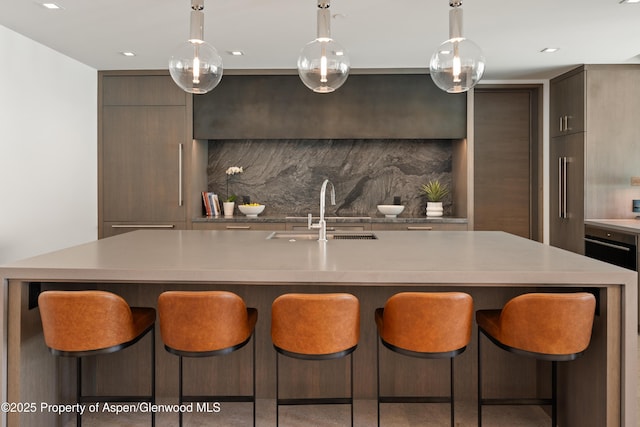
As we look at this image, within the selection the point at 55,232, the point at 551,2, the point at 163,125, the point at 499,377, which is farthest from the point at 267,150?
the point at 499,377

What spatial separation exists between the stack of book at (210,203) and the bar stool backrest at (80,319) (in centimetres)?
350

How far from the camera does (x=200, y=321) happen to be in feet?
7.02

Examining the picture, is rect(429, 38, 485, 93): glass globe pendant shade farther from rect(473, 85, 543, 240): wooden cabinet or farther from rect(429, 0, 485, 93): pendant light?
rect(473, 85, 543, 240): wooden cabinet

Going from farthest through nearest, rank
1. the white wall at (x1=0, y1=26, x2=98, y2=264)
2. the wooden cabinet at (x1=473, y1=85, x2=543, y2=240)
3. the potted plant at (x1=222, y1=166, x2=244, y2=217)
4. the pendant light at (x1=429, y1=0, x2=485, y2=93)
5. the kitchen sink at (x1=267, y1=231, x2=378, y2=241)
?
the wooden cabinet at (x1=473, y1=85, x2=543, y2=240), the potted plant at (x1=222, y1=166, x2=244, y2=217), the white wall at (x1=0, y1=26, x2=98, y2=264), the kitchen sink at (x1=267, y1=231, x2=378, y2=241), the pendant light at (x1=429, y1=0, x2=485, y2=93)

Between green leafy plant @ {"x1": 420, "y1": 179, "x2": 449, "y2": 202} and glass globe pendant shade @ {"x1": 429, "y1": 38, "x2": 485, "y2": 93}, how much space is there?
3196 millimetres

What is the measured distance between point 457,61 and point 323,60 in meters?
0.66

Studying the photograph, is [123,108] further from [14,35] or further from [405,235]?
[405,235]

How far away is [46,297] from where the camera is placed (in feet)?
7.06

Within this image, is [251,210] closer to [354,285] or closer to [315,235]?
[315,235]

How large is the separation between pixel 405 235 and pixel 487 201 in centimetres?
296

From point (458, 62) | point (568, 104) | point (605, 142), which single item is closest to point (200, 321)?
point (458, 62)

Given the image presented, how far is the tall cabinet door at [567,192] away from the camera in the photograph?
524 cm

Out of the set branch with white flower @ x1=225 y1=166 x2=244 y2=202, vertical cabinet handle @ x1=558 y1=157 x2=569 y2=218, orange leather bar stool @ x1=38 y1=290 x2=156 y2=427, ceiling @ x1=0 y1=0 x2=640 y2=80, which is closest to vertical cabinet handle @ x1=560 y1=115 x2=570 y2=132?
vertical cabinet handle @ x1=558 y1=157 x2=569 y2=218

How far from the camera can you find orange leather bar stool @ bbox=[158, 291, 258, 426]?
213 centimetres
